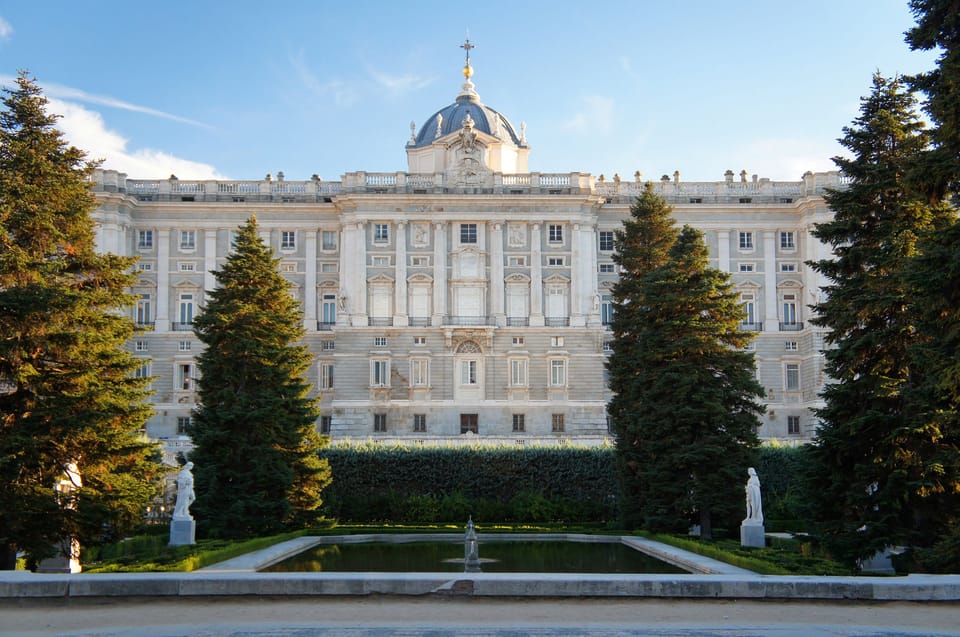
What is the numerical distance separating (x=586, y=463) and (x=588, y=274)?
74.1 ft

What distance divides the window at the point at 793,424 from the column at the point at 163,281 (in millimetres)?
35187

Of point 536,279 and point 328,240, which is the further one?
point 328,240

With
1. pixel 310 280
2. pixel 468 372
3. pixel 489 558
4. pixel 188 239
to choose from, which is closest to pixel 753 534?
pixel 489 558

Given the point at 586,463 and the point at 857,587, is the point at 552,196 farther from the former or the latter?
the point at 857,587

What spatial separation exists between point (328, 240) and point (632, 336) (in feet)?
103

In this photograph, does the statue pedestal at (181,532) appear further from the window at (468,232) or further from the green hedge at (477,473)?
the window at (468,232)

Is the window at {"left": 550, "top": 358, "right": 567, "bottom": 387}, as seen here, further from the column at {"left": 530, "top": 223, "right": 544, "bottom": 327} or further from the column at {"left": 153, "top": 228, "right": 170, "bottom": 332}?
the column at {"left": 153, "top": 228, "right": 170, "bottom": 332}

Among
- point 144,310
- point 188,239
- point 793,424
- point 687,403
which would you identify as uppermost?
point 188,239

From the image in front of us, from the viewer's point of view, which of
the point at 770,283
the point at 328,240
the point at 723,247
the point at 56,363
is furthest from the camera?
the point at 328,240

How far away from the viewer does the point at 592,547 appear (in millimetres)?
29766

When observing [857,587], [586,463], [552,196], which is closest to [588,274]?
[552,196]

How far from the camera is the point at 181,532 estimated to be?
86.9 ft

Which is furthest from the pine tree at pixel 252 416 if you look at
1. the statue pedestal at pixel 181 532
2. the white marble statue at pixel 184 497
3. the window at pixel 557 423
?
the window at pixel 557 423

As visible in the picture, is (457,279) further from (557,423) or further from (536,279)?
(557,423)
